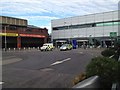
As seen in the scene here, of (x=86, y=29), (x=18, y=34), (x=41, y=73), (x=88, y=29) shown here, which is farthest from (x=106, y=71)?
(x=86, y=29)

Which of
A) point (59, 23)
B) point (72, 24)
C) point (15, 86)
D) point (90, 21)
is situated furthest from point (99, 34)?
point (15, 86)

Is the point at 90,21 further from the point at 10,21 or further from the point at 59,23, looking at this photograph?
the point at 10,21

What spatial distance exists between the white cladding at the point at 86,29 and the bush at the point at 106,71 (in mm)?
87096

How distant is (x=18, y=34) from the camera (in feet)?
279

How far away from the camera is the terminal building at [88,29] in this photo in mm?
95250

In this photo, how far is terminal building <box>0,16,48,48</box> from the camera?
81125mm

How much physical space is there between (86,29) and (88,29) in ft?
3.28

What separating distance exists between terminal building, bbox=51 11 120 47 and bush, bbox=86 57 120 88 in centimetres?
8047

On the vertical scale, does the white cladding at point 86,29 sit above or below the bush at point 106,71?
above

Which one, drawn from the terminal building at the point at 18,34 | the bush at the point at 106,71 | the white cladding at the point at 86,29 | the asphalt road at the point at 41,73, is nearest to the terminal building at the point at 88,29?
the white cladding at the point at 86,29

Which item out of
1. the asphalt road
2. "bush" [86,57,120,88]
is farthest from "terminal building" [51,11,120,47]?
"bush" [86,57,120,88]

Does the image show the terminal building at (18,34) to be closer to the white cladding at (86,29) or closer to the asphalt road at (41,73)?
the white cladding at (86,29)

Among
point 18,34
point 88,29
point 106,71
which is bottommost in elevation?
point 106,71

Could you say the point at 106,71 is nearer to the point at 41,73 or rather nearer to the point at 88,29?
the point at 41,73
